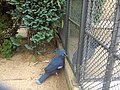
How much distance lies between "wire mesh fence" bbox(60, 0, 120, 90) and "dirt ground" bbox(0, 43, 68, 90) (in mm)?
585

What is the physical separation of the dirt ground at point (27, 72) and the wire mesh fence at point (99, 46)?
585 mm

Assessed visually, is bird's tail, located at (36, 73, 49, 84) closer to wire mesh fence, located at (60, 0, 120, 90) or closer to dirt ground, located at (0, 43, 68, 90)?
dirt ground, located at (0, 43, 68, 90)

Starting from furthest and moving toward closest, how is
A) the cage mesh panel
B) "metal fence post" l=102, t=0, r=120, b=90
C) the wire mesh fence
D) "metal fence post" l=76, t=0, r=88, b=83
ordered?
"metal fence post" l=76, t=0, r=88, b=83 < the cage mesh panel < the wire mesh fence < "metal fence post" l=102, t=0, r=120, b=90

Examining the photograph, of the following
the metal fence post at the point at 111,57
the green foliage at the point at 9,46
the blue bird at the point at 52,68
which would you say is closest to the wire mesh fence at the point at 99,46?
the metal fence post at the point at 111,57

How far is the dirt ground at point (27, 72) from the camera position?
3.29m

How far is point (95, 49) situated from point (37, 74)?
61.2 inches

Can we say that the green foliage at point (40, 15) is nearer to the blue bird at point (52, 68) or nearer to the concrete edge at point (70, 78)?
the blue bird at point (52, 68)

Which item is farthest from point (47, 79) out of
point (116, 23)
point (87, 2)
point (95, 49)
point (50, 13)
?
point (116, 23)

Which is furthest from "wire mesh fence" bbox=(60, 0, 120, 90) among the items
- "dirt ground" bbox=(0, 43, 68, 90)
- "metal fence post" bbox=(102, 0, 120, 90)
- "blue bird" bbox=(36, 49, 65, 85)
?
"dirt ground" bbox=(0, 43, 68, 90)

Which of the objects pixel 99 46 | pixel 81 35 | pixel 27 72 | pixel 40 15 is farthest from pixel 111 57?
pixel 27 72

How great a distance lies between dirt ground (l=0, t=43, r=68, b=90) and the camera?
3289mm

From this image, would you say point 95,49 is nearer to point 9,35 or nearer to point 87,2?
point 87,2

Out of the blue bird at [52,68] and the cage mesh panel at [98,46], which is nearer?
the cage mesh panel at [98,46]

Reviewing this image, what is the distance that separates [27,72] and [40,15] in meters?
1.04
